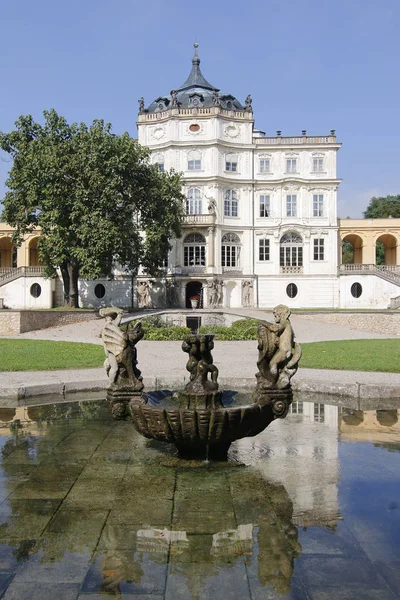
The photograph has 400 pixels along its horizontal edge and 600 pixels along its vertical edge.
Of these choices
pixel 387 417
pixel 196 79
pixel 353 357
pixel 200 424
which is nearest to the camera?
pixel 200 424

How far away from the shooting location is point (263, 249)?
5147cm

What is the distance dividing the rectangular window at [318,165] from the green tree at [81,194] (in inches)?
756

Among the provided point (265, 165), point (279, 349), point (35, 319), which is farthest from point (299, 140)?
point (279, 349)

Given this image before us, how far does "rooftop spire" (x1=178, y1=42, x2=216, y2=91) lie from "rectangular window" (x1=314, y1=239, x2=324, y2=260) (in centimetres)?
1833

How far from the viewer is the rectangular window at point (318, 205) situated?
51875mm

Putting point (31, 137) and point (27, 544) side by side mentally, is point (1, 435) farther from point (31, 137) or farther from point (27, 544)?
point (31, 137)

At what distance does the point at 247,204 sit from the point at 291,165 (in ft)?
17.9

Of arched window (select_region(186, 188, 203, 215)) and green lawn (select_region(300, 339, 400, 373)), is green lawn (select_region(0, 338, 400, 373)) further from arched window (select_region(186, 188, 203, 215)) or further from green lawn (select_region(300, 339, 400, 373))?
arched window (select_region(186, 188, 203, 215))

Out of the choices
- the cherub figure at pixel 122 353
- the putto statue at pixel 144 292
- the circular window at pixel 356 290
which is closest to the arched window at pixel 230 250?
the putto statue at pixel 144 292

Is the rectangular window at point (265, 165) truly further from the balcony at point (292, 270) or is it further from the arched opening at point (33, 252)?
the arched opening at point (33, 252)

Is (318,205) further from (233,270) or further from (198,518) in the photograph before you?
(198,518)

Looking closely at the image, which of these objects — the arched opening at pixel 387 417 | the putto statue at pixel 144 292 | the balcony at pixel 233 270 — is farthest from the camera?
the balcony at pixel 233 270

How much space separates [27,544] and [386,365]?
12692 millimetres

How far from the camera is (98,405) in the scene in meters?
10.5
